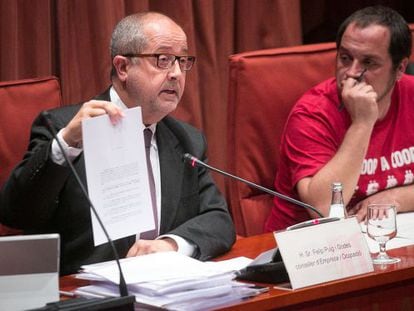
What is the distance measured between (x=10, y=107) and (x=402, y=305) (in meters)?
1.26

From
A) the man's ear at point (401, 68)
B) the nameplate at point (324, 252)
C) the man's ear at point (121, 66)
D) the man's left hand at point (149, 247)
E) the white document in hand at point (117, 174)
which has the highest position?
the man's ear at point (121, 66)

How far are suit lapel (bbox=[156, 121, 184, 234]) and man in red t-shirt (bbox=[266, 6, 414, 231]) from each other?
455 mm

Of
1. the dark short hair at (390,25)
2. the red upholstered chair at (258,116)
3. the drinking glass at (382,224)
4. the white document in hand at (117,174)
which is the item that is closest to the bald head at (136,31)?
the red upholstered chair at (258,116)

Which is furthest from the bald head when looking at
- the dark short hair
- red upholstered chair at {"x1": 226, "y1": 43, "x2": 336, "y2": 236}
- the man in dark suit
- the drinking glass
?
the drinking glass

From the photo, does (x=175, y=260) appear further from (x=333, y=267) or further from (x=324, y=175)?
(x=324, y=175)

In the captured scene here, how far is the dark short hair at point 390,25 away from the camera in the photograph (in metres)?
3.13

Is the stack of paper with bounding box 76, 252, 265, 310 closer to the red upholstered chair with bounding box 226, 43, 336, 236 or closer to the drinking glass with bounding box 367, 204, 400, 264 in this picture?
the drinking glass with bounding box 367, 204, 400, 264

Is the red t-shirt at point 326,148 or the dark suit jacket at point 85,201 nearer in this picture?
the dark suit jacket at point 85,201

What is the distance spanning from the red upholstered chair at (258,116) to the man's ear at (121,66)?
473 mm

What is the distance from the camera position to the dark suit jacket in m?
2.35

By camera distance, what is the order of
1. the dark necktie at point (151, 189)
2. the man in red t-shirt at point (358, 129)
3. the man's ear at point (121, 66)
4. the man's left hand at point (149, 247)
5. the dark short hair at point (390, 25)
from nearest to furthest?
the man's left hand at point (149, 247)
the dark necktie at point (151, 189)
the man's ear at point (121, 66)
the man in red t-shirt at point (358, 129)
the dark short hair at point (390, 25)

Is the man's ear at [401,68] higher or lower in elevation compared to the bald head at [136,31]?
Answer: lower

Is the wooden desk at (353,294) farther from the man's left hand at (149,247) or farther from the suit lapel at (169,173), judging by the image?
the suit lapel at (169,173)

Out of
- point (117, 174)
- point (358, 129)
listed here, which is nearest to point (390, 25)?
point (358, 129)
